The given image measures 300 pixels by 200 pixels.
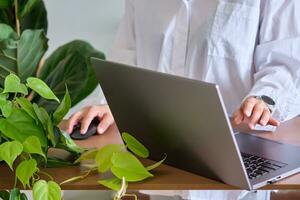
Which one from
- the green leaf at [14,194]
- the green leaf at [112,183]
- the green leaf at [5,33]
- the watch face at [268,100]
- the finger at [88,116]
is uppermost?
the watch face at [268,100]

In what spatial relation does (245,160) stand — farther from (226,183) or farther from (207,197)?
(207,197)

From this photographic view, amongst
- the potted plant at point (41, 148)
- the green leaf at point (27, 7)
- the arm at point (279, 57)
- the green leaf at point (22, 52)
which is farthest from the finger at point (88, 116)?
the green leaf at point (27, 7)

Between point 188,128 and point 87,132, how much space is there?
36 cm

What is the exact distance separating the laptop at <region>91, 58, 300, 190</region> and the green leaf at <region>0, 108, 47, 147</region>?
0.16m

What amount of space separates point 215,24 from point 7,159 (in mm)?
706

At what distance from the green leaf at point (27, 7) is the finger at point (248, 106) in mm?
992

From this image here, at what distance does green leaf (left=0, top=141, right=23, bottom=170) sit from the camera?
0.80 meters

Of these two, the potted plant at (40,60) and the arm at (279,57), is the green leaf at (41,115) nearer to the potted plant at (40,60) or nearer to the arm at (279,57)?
the arm at (279,57)

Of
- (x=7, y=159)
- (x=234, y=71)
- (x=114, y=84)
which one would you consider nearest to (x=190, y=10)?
(x=234, y=71)

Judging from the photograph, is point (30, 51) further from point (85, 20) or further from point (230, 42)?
point (85, 20)

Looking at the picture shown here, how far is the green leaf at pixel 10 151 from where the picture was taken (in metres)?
0.80

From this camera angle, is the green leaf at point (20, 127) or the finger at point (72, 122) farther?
the finger at point (72, 122)

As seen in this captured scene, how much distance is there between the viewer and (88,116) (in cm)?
117

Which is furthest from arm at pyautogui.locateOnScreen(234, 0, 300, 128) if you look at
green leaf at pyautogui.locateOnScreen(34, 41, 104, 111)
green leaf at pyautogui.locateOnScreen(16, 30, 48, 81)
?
green leaf at pyautogui.locateOnScreen(16, 30, 48, 81)
